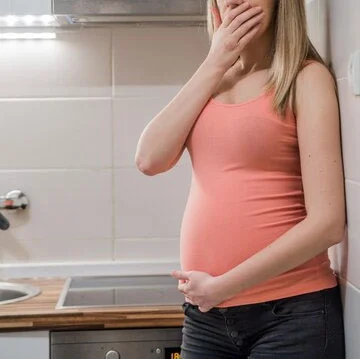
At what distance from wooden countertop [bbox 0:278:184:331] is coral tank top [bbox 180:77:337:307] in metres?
0.40

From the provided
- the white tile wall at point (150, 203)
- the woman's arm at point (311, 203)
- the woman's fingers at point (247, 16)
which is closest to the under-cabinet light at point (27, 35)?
the white tile wall at point (150, 203)

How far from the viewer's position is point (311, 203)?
1189 mm

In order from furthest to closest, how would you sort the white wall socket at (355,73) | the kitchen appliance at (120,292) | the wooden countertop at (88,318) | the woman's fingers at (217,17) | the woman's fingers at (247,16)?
1. the kitchen appliance at (120,292)
2. the wooden countertop at (88,318)
3. the woman's fingers at (217,17)
4. the woman's fingers at (247,16)
5. the white wall socket at (355,73)

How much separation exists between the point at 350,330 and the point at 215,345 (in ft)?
0.78

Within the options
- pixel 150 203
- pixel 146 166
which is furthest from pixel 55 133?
pixel 146 166

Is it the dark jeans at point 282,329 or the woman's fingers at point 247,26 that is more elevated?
the woman's fingers at point 247,26

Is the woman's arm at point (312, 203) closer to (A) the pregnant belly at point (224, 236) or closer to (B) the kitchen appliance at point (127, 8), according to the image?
(A) the pregnant belly at point (224, 236)

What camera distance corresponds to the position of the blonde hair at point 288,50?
1.23m

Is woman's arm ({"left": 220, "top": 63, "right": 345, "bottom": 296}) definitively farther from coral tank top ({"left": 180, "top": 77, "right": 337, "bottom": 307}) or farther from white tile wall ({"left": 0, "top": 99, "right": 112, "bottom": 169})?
white tile wall ({"left": 0, "top": 99, "right": 112, "bottom": 169})

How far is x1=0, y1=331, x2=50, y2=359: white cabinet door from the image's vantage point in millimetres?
1646

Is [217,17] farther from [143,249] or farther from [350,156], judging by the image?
[143,249]

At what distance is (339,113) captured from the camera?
1245mm

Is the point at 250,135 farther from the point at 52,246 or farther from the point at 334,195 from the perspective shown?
the point at 52,246

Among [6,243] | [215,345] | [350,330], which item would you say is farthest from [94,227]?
[350,330]
